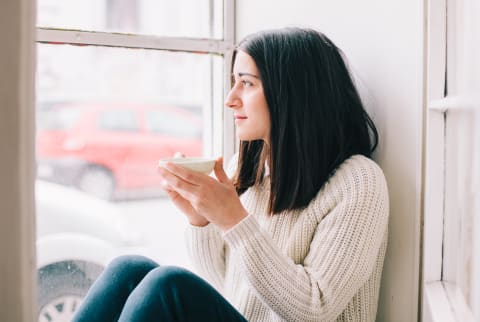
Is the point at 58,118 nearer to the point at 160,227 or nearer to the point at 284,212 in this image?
the point at 160,227

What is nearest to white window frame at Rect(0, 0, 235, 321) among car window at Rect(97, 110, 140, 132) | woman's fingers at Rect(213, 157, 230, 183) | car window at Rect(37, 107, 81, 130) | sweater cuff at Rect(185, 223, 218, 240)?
woman's fingers at Rect(213, 157, 230, 183)

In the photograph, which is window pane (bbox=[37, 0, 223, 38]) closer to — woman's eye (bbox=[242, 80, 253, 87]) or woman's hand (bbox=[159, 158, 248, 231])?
woman's eye (bbox=[242, 80, 253, 87])

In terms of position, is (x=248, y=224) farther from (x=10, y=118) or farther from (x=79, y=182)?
(x=79, y=182)

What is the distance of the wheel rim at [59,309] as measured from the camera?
1604 mm

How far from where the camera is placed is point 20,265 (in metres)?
0.39

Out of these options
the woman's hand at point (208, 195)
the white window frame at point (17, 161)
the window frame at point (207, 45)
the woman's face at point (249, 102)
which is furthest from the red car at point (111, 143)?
the white window frame at point (17, 161)

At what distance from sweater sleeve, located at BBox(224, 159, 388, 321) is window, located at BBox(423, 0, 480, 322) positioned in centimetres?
11

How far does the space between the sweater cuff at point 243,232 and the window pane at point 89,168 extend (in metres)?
0.84

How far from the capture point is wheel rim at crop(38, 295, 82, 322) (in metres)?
1.60

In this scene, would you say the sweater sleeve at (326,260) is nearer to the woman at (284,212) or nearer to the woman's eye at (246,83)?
the woman at (284,212)

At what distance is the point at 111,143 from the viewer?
2.78 m

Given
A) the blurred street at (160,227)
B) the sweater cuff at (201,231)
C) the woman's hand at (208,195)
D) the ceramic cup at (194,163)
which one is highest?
the ceramic cup at (194,163)

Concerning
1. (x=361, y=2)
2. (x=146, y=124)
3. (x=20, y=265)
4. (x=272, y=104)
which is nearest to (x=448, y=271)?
(x=272, y=104)

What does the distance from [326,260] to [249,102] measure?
410mm
